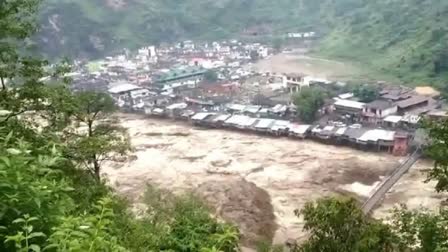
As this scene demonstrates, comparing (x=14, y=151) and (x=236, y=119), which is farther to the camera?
(x=236, y=119)

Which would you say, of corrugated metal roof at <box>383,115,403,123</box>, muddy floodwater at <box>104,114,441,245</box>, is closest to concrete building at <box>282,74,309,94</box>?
corrugated metal roof at <box>383,115,403,123</box>

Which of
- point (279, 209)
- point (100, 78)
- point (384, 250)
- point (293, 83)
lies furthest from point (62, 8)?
point (384, 250)

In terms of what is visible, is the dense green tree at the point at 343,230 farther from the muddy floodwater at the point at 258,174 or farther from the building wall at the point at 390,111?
the building wall at the point at 390,111

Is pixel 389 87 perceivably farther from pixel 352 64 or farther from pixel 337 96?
pixel 352 64

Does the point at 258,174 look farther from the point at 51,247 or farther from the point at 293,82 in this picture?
the point at 51,247

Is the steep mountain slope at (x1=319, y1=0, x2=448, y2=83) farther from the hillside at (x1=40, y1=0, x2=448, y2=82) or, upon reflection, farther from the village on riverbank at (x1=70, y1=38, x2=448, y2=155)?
the village on riverbank at (x1=70, y1=38, x2=448, y2=155)

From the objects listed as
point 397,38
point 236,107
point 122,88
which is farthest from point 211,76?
point 397,38

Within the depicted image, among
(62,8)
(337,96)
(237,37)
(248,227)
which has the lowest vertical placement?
(248,227)
